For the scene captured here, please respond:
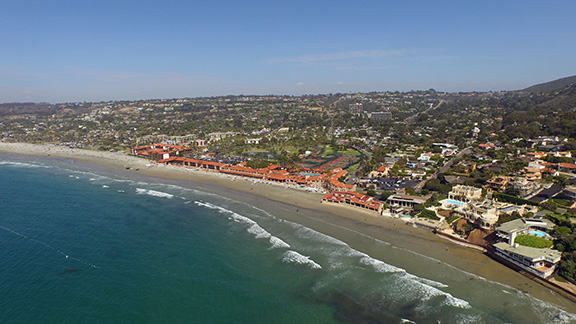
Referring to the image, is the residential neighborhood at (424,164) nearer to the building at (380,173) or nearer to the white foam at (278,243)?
the building at (380,173)

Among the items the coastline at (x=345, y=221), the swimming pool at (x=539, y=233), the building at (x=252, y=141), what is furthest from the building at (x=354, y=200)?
the building at (x=252, y=141)

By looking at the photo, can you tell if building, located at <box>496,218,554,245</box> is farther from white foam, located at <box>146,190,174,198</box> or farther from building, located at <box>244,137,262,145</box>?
building, located at <box>244,137,262,145</box>

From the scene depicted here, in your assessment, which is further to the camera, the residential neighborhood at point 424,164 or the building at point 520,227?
the residential neighborhood at point 424,164

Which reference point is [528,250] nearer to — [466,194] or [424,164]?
[466,194]

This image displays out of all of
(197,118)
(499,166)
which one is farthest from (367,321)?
(197,118)

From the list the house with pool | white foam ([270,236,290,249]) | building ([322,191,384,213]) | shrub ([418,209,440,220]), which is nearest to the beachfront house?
building ([322,191,384,213])

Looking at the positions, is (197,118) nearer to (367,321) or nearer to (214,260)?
(214,260)
